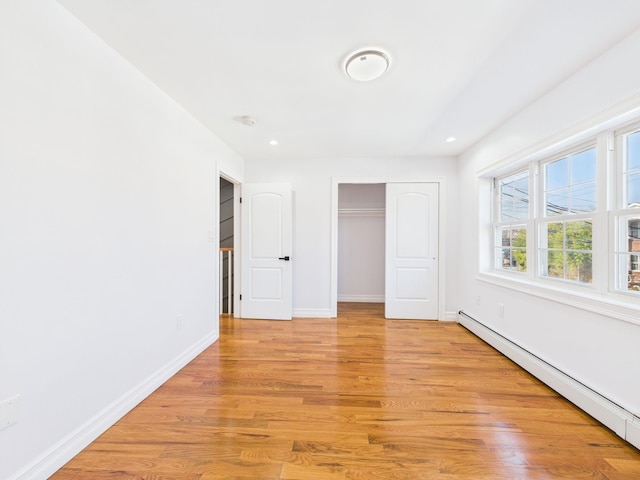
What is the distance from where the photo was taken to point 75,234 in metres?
1.43

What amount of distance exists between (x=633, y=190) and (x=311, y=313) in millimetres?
3366

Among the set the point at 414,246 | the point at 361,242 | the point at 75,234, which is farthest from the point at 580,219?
the point at 75,234

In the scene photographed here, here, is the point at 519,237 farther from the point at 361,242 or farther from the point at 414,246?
the point at 361,242

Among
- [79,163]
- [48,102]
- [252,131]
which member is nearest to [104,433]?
[79,163]

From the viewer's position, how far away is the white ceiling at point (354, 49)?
1376 mm

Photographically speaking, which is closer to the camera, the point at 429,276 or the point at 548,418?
the point at 548,418

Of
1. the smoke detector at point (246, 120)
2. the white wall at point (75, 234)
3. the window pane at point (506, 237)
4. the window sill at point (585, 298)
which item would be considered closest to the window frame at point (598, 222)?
the window sill at point (585, 298)

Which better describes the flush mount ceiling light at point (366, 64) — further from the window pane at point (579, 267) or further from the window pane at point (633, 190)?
the window pane at point (579, 267)

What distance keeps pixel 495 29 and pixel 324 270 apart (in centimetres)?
305

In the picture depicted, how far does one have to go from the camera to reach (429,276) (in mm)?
3828

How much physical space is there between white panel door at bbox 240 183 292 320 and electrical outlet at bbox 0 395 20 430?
2.67 metres

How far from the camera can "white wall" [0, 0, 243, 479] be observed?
117cm

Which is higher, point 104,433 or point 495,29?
point 495,29

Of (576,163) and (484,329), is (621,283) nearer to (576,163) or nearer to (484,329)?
(576,163)
